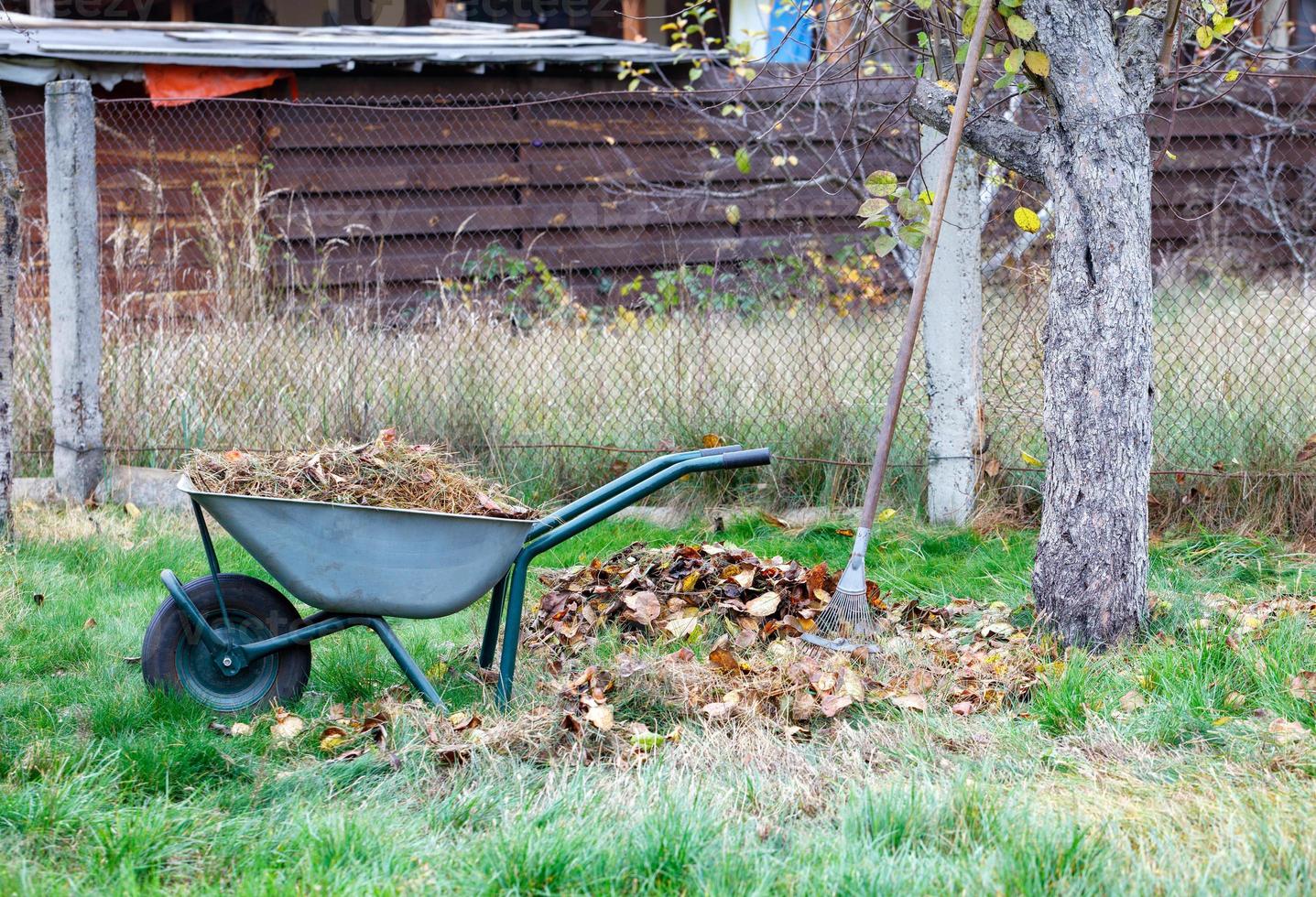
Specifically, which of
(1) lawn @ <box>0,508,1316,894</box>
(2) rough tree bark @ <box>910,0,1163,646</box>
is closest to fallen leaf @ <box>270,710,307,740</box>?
(1) lawn @ <box>0,508,1316,894</box>

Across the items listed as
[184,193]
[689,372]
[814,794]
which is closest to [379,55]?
[184,193]

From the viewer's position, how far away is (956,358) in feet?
17.7

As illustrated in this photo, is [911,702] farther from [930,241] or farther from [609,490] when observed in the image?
[930,241]

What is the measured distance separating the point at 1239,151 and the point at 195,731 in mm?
11195

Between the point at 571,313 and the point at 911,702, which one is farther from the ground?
the point at 571,313

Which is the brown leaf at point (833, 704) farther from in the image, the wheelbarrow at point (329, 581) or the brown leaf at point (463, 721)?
the brown leaf at point (463, 721)

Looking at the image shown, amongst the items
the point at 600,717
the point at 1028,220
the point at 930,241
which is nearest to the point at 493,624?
the point at 600,717

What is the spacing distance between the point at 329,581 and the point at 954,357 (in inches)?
129

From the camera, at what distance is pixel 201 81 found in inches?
366

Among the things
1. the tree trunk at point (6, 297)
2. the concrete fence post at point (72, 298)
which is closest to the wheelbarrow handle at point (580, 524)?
the tree trunk at point (6, 297)

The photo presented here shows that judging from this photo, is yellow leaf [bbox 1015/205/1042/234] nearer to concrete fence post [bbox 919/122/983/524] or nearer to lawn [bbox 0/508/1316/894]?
lawn [bbox 0/508/1316/894]

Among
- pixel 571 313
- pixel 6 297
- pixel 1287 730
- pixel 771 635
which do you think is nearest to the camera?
pixel 1287 730

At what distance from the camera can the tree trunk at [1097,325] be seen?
145 inches

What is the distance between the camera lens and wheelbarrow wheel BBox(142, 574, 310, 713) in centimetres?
325
